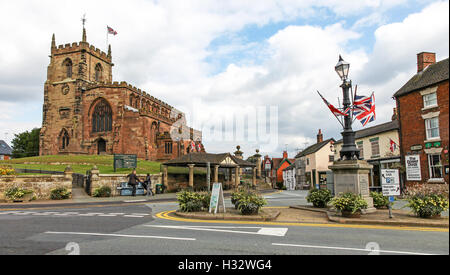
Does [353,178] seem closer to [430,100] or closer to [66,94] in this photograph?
[430,100]

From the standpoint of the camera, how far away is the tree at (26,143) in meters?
66.3

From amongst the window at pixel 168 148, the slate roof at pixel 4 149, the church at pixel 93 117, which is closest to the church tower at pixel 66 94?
the church at pixel 93 117

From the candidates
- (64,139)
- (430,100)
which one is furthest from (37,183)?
(64,139)

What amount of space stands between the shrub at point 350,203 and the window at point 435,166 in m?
15.7

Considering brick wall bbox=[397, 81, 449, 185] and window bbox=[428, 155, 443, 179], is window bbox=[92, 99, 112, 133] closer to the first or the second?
brick wall bbox=[397, 81, 449, 185]

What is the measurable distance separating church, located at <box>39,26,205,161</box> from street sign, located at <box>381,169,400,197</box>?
119ft

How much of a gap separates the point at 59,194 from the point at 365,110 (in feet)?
69.5

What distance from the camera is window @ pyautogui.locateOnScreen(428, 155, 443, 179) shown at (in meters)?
21.4

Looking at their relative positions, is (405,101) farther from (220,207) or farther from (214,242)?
(214,242)

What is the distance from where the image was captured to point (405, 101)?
24609mm

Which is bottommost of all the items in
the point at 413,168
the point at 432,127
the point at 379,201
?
the point at 379,201

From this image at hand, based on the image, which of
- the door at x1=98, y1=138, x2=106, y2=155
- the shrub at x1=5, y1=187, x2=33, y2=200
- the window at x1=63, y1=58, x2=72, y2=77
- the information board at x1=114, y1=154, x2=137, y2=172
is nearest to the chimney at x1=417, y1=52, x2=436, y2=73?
the information board at x1=114, y1=154, x2=137, y2=172

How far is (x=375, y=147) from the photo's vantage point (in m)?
30.3

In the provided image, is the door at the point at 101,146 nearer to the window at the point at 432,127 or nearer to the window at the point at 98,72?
the window at the point at 98,72
